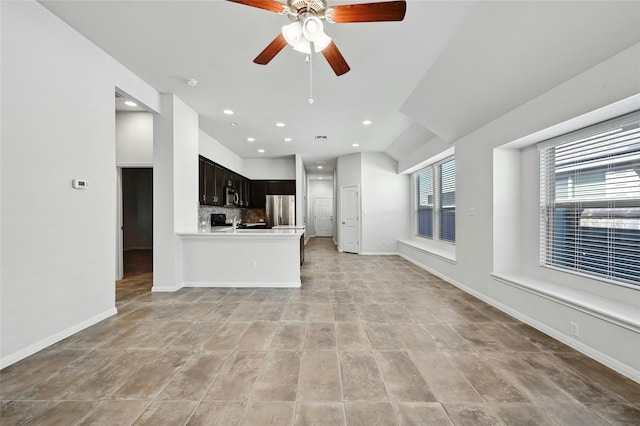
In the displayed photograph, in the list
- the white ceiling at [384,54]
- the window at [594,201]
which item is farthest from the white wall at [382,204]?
the window at [594,201]

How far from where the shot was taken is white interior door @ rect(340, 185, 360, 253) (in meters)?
7.46

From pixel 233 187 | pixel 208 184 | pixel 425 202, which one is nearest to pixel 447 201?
pixel 425 202

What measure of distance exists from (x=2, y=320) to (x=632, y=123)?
5.35m

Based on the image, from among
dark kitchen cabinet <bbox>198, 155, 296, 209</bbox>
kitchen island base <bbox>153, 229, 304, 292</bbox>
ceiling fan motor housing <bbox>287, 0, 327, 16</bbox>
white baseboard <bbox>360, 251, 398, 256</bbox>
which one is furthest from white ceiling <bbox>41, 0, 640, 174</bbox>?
white baseboard <bbox>360, 251, 398, 256</bbox>

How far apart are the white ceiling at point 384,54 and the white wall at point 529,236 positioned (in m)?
0.19

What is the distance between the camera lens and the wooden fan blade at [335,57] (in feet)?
6.89

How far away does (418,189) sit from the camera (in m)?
6.90

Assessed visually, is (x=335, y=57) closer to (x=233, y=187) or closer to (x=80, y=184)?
(x=80, y=184)

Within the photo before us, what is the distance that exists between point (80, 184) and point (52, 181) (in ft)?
0.85

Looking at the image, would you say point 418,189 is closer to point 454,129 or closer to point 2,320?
point 454,129

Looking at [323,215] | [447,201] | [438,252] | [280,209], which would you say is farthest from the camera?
[323,215]

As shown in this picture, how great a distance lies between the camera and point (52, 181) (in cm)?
229

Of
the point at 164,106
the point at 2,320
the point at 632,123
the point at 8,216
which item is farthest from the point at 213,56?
the point at 632,123

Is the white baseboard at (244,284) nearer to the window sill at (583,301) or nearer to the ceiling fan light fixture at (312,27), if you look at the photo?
the window sill at (583,301)
